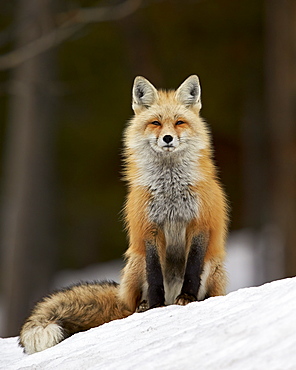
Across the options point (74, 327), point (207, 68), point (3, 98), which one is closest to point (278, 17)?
point (207, 68)

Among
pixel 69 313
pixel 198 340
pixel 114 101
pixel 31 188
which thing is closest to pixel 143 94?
pixel 69 313

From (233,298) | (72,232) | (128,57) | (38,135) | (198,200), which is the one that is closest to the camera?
(233,298)

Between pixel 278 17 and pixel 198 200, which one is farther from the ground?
pixel 278 17

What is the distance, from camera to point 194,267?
15.6ft

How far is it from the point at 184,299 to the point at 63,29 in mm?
6605

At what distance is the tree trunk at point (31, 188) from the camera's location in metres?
12.4

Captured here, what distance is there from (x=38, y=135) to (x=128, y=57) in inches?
122

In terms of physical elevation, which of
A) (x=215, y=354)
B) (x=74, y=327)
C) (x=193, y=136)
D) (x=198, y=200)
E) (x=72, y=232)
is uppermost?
(x=193, y=136)

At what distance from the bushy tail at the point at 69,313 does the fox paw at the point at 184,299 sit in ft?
1.94

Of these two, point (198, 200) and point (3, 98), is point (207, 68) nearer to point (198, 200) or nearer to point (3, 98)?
point (3, 98)

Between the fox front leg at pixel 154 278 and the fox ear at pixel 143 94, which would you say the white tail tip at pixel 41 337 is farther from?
the fox ear at pixel 143 94

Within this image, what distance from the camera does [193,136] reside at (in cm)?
501


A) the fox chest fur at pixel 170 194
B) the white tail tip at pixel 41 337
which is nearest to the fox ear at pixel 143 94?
the fox chest fur at pixel 170 194

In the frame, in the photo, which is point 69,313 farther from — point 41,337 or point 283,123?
point 283,123
